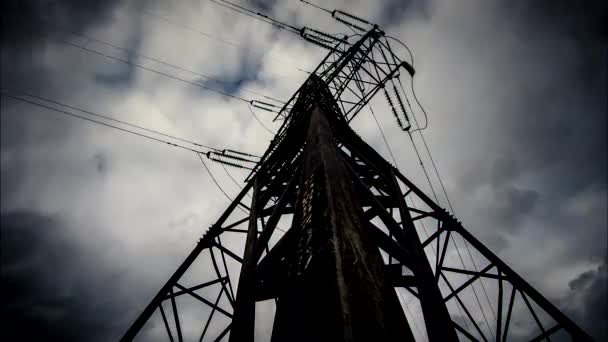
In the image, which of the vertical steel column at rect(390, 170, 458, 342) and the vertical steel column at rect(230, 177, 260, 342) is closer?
the vertical steel column at rect(230, 177, 260, 342)

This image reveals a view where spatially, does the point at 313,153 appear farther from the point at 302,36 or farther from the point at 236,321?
the point at 302,36

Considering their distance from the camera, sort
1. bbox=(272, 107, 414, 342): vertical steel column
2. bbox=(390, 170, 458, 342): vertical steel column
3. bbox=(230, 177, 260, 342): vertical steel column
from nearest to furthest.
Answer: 1. bbox=(272, 107, 414, 342): vertical steel column
2. bbox=(230, 177, 260, 342): vertical steel column
3. bbox=(390, 170, 458, 342): vertical steel column

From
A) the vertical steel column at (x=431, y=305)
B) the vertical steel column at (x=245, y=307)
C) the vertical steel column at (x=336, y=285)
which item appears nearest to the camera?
the vertical steel column at (x=336, y=285)

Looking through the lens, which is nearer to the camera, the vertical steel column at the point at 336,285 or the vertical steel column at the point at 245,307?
the vertical steel column at the point at 336,285

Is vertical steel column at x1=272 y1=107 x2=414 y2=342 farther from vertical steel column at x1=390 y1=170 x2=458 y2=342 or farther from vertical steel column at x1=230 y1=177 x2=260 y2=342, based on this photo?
vertical steel column at x1=390 y1=170 x2=458 y2=342

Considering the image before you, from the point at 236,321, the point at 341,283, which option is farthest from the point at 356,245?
the point at 236,321

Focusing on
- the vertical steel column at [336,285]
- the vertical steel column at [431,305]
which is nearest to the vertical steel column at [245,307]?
the vertical steel column at [336,285]

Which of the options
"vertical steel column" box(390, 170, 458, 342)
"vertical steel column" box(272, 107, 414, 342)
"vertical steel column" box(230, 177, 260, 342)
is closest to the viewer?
"vertical steel column" box(272, 107, 414, 342)

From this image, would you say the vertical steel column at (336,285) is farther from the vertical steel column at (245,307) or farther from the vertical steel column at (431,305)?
the vertical steel column at (431,305)

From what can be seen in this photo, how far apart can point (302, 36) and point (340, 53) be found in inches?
62.6

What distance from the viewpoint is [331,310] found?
3.28 ft

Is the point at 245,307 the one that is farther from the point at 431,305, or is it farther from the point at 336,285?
the point at 431,305

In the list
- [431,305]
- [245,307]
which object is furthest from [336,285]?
[431,305]

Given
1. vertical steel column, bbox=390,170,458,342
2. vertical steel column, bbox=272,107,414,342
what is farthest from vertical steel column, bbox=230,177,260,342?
vertical steel column, bbox=390,170,458,342
